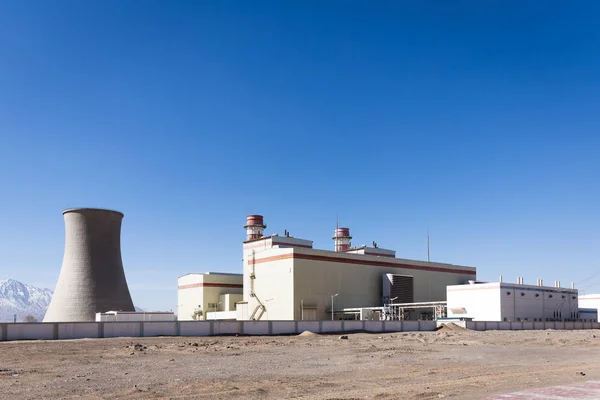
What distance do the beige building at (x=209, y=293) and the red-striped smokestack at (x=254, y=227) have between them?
18.0ft

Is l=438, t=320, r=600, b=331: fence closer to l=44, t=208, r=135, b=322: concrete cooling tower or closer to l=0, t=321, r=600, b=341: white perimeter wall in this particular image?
l=0, t=321, r=600, b=341: white perimeter wall

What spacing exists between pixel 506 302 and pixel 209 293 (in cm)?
3514

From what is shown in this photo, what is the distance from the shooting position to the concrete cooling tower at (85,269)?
48.4 meters

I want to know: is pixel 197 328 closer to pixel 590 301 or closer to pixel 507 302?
pixel 507 302

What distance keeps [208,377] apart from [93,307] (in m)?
36.1

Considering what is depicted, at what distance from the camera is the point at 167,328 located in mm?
37156

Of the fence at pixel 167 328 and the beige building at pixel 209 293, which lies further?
the beige building at pixel 209 293

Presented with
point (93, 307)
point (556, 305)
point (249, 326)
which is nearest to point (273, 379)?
point (249, 326)

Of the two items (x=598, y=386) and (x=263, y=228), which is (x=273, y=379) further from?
(x=263, y=228)

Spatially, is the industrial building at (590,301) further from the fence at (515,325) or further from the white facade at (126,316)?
the white facade at (126,316)

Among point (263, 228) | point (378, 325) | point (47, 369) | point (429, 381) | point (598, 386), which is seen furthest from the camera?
point (263, 228)

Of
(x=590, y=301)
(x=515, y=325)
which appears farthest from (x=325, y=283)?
(x=590, y=301)

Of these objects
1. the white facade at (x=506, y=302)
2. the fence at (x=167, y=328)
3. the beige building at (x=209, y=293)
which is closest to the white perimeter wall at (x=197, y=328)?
the fence at (x=167, y=328)

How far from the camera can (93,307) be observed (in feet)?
159
